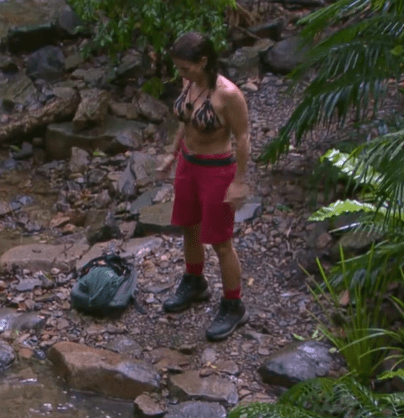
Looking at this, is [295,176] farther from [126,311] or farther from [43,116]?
[43,116]

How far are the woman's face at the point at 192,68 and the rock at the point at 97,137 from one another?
3353 mm

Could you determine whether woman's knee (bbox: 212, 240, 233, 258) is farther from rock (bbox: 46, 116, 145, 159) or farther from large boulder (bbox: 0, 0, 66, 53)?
large boulder (bbox: 0, 0, 66, 53)

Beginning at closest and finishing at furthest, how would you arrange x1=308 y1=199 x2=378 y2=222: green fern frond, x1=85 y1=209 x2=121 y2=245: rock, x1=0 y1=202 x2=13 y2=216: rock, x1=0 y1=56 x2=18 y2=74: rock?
x1=308 y1=199 x2=378 y2=222: green fern frond → x1=85 y1=209 x2=121 y2=245: rock → x1=0 y1=202 x2=13 y2=216: rock → x1=0 y1=56 x2=18 y2=74: rock

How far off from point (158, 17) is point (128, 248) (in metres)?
2.25

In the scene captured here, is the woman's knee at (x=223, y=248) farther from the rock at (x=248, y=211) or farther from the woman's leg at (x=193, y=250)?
the rock at (x=248, y=211)

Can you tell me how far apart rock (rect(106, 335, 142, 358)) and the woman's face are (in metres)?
1.55

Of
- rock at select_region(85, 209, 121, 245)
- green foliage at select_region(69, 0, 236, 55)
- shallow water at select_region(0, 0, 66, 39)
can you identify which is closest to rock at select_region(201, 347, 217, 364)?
rock at select_region(85, 209, 121, 245)

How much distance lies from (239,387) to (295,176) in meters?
2.29

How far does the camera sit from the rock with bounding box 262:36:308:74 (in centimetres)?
747

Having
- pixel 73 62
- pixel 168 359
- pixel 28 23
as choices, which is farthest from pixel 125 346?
pixel 28 23

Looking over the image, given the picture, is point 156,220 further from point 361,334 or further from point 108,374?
point 361,334

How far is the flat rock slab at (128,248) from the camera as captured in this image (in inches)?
208

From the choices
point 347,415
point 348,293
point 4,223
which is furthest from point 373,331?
point 4,223

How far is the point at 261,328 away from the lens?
447cm
